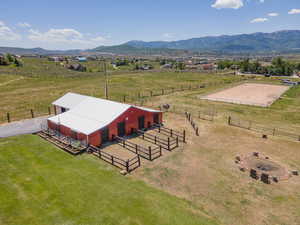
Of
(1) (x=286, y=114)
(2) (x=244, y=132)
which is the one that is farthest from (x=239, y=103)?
(2) (x=244, y=132)

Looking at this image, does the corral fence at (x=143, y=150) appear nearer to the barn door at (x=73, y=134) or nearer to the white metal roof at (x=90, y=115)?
the white metal roof at (x=90, y=115)

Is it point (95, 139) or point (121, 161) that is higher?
point (95, 139)

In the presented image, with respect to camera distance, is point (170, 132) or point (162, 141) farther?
point (170, 132)

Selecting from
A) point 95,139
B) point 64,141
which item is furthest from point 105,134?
point 64,141

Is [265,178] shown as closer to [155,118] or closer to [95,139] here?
[155,118]

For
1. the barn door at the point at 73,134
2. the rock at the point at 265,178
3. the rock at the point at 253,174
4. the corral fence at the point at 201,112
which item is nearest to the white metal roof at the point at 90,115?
the barn door at the point at 73,134

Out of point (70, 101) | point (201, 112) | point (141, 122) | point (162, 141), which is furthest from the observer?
point (201, 112)
